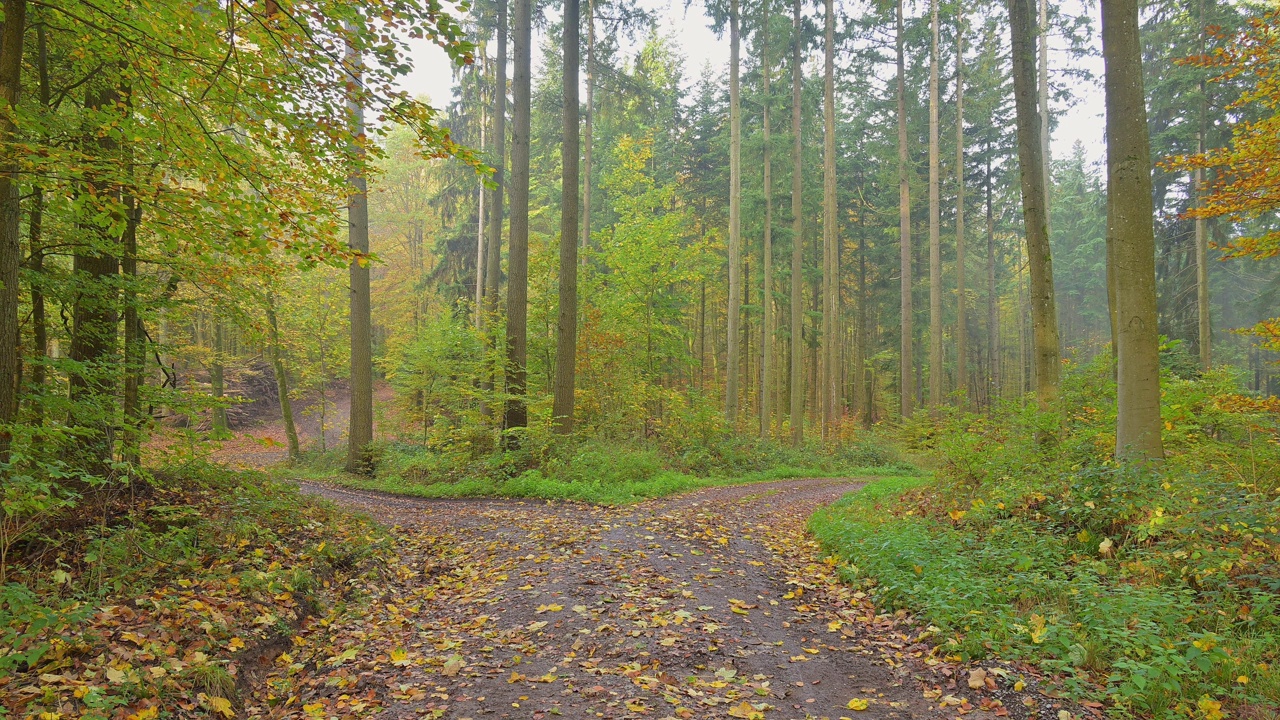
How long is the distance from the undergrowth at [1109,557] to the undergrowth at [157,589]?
5361 millimetres

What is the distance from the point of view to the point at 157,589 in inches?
180

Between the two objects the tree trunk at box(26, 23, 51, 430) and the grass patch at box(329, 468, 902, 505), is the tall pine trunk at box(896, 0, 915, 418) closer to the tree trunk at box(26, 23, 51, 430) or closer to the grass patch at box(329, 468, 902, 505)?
the grass patch at box(329, 468, 902, 505)

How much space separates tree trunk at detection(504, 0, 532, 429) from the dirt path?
5948 millimetres

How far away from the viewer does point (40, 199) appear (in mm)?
5383

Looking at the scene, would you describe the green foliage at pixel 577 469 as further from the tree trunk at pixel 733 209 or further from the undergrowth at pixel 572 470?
the tree trunk at pixel 733 209

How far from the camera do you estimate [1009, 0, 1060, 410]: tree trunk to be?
348 inches

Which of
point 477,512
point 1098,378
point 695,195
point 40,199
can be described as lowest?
point 477,512

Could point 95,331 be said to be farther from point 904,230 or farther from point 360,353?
point 904,230

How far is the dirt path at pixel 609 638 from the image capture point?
149 inches

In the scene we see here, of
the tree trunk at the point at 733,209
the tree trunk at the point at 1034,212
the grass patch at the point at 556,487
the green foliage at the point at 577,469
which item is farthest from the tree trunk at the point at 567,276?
the tree trunk at the point at 1034,212

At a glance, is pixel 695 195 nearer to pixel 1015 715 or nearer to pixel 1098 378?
pixel 1098 378

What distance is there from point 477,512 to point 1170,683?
904 centimetres

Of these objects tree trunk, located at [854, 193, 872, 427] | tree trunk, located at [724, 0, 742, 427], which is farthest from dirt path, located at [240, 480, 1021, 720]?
tree trunk, located at [854, 193, 872, 427]

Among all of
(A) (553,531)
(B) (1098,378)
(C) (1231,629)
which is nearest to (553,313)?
(A) (553,531)
